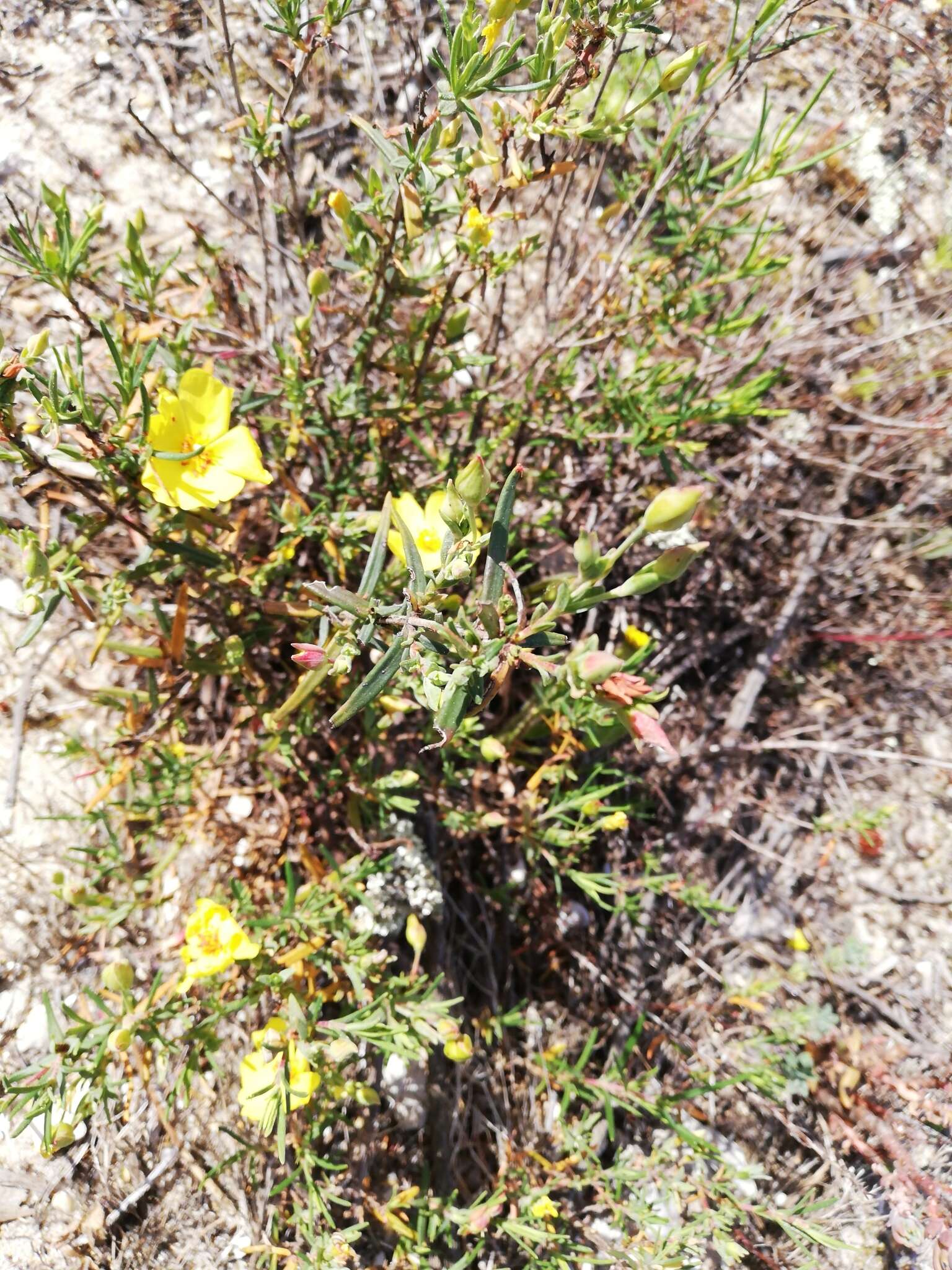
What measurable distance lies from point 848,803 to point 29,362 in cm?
319

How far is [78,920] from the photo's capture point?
2727 mm

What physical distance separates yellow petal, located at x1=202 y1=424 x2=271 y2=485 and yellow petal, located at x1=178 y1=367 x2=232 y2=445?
0.12 feet

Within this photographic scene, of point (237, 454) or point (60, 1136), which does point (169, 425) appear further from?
point (60, 1136)

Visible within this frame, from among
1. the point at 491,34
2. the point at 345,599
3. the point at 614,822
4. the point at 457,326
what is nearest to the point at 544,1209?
the point at 614,822

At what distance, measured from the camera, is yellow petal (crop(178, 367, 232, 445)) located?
205 cm

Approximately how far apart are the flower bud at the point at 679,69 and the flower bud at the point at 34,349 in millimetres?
1460

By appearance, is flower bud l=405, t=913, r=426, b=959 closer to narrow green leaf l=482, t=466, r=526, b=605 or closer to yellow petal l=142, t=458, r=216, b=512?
narrow green leaf l=482, t=466, r=526, b=605

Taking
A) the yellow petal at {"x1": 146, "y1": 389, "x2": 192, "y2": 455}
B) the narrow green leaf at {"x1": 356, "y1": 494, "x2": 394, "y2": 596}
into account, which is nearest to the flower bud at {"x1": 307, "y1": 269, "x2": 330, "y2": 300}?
the yellow petal at {"x1": 146, "y1": 389, "x2": 192, "y2": 455}

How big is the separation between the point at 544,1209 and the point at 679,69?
2.85 m

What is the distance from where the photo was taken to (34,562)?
1.77m

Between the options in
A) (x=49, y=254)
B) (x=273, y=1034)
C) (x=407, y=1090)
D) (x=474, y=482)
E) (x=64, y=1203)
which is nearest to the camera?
(x=474, y=482)

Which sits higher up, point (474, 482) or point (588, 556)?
point (474, 482)

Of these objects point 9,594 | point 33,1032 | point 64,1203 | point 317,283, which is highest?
point 317,283

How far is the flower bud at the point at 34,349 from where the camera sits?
1660mm
